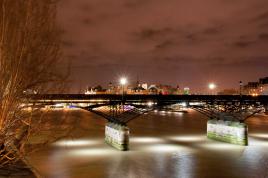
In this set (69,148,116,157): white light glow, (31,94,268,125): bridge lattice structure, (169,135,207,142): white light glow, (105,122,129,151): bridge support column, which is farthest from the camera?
(169,135,207,142): white light glow

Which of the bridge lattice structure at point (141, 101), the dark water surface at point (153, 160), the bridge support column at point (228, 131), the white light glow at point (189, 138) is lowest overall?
the dark water surface at point (153, 160)

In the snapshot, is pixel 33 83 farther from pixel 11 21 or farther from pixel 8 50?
pixel 11 21

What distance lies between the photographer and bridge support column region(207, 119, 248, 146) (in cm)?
5191

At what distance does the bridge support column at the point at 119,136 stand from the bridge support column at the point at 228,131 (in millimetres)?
16670

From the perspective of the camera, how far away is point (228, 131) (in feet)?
179

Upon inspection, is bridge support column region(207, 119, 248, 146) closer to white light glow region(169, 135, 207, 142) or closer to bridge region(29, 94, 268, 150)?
bridge region(29, 94, 268, 150)

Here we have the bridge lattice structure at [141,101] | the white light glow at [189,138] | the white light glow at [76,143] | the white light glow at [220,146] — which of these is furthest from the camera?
the white light glow at [189,138]

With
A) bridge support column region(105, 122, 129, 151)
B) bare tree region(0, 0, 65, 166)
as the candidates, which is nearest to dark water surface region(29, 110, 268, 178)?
bridge support column region(105, 122, 129, 151)

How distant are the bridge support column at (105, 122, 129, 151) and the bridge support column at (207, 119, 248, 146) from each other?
16.7 metres

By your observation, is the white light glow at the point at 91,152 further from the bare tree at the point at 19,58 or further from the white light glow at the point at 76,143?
the bare tree at the point at 19,58

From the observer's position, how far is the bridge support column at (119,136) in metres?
44.1

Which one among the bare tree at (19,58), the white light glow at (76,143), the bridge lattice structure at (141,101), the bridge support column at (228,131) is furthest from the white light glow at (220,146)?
the bare tree at (19,58)

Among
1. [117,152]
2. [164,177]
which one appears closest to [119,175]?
[164,177]

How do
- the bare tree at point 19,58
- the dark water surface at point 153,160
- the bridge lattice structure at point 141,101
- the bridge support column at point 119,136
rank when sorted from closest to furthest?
the bare tree at point 19,58
the dark water surface at point 153,160
the bridge support column at point 119,136
the bridge lattice structure at point 141,101
